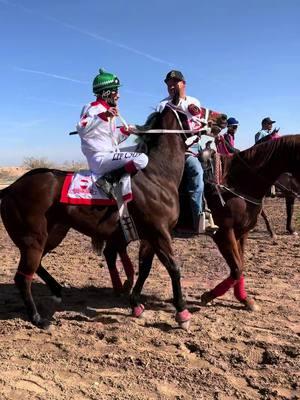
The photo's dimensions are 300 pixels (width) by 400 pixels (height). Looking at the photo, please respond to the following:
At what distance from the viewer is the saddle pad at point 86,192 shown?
4852 millimetres

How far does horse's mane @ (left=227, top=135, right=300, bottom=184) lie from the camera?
17.9ft

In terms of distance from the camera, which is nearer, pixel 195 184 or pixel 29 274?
pixel 29 274

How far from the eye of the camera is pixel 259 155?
564 cm

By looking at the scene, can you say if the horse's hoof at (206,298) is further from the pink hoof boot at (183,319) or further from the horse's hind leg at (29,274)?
the horse's hind leg at (29,274)

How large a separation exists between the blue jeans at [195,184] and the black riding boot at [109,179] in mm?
991

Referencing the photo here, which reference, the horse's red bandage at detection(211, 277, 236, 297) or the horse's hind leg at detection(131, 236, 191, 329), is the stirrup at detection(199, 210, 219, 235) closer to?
the horse's red bandage at detection(211, 277, 236, 297)

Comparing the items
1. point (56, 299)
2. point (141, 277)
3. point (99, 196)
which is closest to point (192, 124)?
point (99, 196)

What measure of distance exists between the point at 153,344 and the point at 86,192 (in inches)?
68.8

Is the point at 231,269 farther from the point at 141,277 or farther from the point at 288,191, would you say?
the point at 288,191

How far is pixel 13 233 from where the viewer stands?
5105 millimetres

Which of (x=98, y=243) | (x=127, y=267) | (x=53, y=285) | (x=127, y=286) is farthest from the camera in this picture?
(x=127, y=267)

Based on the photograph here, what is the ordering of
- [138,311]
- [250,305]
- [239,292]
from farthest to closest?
1. [239,292]
2. [250,305]
3. [138,311]

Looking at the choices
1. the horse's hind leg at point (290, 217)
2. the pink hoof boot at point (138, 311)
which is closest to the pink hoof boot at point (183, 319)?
the pink hoof boot at point (138, 311)

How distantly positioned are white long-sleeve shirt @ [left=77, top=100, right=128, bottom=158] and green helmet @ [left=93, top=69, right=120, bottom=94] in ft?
0.47
